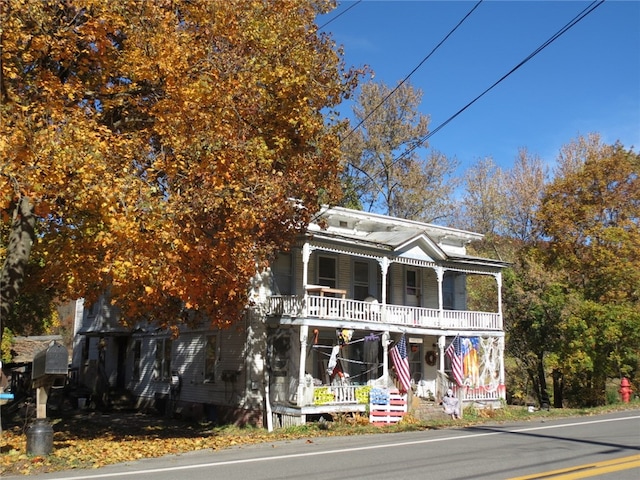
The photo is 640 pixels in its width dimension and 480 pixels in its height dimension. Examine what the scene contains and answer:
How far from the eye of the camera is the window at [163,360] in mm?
27969

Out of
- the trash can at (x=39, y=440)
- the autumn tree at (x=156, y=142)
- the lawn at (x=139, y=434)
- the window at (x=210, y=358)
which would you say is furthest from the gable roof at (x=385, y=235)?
the trash can at (x=39, y=440)

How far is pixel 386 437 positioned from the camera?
53.0 ft

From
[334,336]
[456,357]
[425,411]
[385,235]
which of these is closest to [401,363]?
[425,411]

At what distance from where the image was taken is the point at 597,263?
1252 inches

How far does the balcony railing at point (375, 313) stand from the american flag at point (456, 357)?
0.67 meters

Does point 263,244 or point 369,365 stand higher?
point 263,244

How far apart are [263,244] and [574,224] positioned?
72.9 ft

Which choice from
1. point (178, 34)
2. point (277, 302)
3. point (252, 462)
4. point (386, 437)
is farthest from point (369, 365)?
point (178, 34)

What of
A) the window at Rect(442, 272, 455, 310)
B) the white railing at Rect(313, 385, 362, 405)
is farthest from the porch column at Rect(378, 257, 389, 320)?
the window at Rect(442, 272, 455, 310)

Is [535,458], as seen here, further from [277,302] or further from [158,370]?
[158,370]

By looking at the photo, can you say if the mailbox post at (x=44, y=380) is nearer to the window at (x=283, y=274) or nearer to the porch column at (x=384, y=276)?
the window at (x=283, y=274)

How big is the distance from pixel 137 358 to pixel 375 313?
13.9 metres

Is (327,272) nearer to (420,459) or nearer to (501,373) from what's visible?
(501,373)

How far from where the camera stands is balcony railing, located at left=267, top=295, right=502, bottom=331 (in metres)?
21.6
